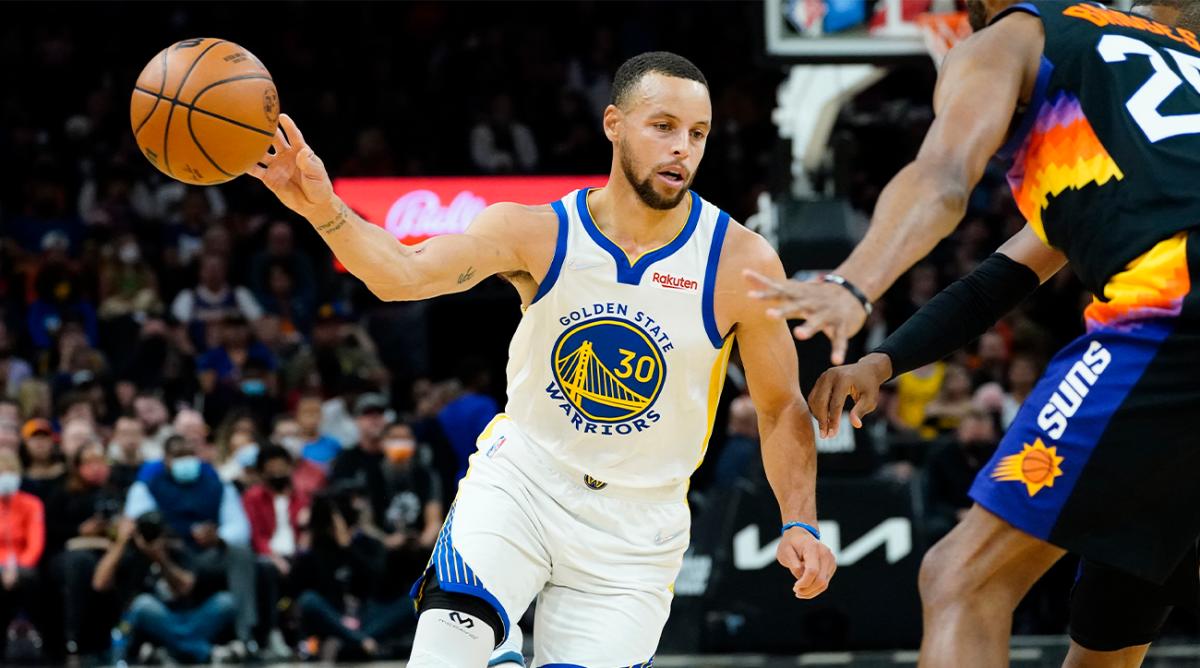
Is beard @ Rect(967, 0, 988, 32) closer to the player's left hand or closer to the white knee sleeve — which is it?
the player's left hand

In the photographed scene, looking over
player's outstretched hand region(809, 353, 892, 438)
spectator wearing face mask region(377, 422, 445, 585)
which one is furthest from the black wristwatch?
spectator wearing face mask region(377, 422, 445, 585)

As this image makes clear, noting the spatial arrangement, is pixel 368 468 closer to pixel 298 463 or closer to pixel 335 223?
pixel 298 463

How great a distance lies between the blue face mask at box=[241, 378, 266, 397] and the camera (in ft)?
43.0

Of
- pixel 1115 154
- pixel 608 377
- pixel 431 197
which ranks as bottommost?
pixel 431 197

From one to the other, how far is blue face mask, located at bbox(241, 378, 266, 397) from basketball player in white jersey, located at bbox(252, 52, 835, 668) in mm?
8473

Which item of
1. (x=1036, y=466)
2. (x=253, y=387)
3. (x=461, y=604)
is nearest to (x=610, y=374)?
(x=461, y=604)

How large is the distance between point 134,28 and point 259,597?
8.98 meters

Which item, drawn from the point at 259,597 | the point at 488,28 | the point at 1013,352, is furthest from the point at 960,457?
the point at 488,28

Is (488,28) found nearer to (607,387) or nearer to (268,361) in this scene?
(268,361)

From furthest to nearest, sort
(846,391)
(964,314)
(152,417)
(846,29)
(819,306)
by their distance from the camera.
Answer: (152,417)
(846,29)
(964,314)
(846,391)
(819,306)

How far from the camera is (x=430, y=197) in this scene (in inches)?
612

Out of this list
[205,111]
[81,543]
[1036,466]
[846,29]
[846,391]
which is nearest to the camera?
[1036,466]

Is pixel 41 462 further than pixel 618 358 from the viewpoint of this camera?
Yes

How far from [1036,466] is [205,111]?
256 cm
